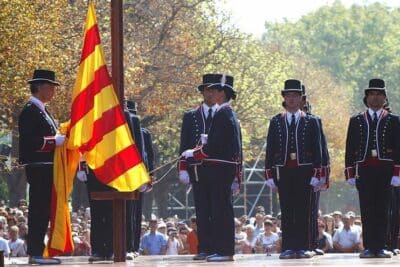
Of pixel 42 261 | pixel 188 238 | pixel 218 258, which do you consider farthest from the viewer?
pixel 188 238

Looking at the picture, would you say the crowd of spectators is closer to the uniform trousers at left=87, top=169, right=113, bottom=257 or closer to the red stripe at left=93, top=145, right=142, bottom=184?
the uniform trousers at left=87, top=169, right=113, bottom=257

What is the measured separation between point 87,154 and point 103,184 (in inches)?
52.8

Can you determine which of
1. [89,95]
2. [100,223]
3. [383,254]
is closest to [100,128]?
[89,95]

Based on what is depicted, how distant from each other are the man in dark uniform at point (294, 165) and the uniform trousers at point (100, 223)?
7.13 ft

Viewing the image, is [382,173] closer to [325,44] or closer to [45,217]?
[45,217]

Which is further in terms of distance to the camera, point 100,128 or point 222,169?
point 222,169

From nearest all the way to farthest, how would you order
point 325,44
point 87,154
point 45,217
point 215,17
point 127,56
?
point 87,154 → point 45,217 → point 127,56 → point 215,17 → point 325,44

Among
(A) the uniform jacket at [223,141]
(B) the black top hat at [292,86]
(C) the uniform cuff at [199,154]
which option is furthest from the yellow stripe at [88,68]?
(B) the black top hat at [292,86]

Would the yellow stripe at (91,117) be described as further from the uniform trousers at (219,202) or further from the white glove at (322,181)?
the white glove at (322,181)

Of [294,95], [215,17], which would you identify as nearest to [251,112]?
[215,17]

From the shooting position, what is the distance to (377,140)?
705 inches

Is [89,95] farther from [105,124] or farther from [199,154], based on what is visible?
[199,154]

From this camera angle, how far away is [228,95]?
18.1 meters

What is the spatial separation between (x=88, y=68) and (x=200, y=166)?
7.60 feet
